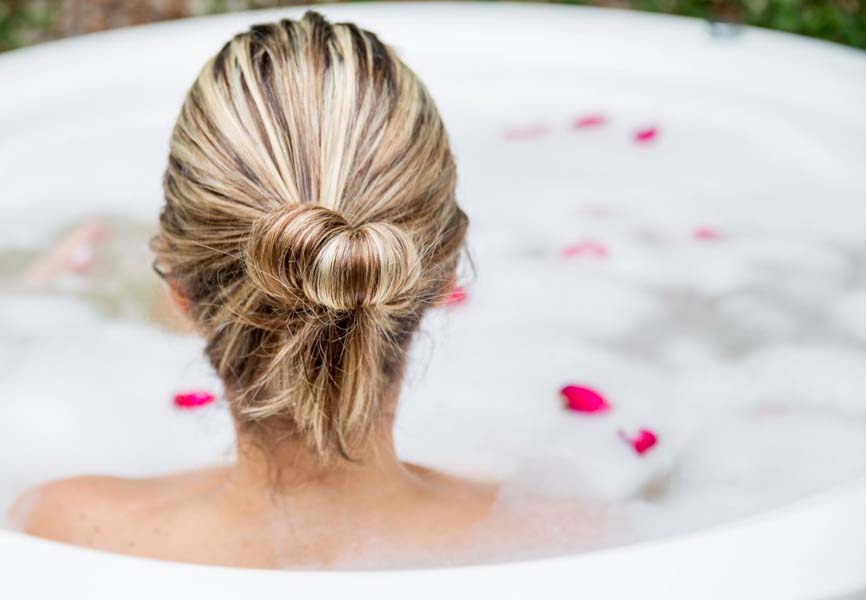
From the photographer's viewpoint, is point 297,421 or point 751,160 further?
point 751,160

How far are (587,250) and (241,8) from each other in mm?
1908

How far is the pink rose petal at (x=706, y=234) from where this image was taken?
6.19 feet

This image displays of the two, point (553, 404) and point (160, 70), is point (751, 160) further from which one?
point (160, 70)

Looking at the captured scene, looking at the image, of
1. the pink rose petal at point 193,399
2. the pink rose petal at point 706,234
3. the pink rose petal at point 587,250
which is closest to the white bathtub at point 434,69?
the pink rose petal at point 706,234

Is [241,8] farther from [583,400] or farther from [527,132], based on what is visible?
[583,400]

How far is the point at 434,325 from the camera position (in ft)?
5.86

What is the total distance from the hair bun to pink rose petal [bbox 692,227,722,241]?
1.10 m

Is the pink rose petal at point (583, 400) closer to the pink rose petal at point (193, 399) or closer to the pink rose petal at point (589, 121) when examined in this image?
the pink rose petal at point (193, 399)

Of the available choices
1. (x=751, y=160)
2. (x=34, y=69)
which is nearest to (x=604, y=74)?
(x=751, y=160)

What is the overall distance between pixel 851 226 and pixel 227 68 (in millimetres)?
1159

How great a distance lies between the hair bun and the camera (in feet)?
2.81

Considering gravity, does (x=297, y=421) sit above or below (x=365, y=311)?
below

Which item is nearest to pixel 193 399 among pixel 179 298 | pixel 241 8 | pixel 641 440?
pixel 179 298

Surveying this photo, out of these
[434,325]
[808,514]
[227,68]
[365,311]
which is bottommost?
[434,325]
